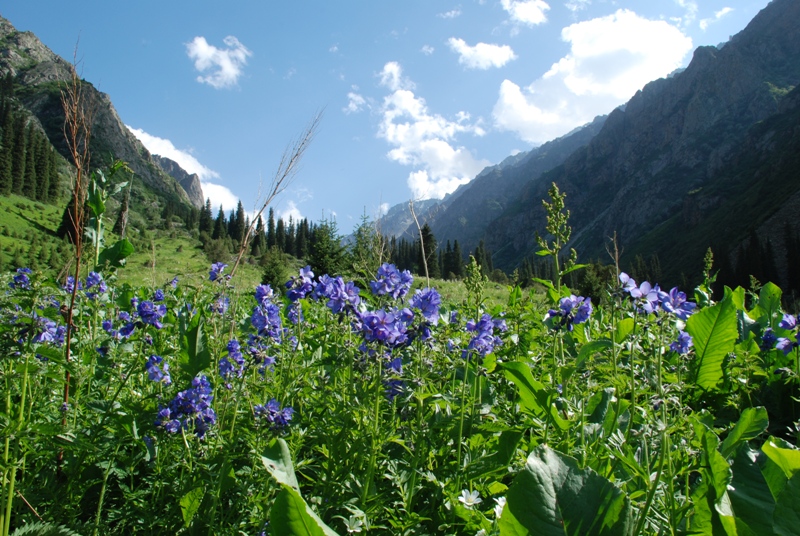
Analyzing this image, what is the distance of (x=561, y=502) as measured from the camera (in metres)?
1.36

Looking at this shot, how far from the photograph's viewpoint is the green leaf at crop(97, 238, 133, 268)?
3.24 metres

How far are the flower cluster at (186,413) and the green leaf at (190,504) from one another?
34 centimetres

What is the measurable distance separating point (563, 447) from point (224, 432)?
74.3 inches

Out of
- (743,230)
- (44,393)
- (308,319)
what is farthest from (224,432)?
(743,230)

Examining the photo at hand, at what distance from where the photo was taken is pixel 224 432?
8.20 feet

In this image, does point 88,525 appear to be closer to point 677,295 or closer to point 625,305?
point 625,305

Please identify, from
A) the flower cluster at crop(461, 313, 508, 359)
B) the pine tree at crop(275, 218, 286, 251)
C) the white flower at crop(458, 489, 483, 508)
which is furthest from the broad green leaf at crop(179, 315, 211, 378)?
the pine tree at crop(275, 218, 286, 251)

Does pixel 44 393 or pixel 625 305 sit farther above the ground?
pixel 625 305

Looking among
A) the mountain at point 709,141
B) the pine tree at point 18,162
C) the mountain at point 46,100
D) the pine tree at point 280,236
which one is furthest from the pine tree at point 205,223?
the mountain at point 709,141

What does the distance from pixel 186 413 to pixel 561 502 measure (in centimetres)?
204

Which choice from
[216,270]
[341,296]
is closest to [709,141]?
[216,270]

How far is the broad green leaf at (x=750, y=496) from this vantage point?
4.58ft

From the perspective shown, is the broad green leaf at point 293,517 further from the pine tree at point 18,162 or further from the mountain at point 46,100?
the mountain at point 46,100

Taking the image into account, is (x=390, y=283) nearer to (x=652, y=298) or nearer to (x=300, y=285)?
(x=300, y=285)
